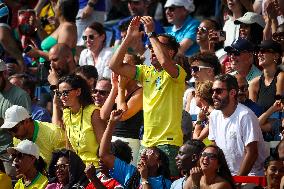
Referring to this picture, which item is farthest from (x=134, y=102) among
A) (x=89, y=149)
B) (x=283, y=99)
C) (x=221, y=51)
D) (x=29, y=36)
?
(x=29, y=36)

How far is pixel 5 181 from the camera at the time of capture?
1338 centimetres

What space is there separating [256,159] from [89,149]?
6.98 ft

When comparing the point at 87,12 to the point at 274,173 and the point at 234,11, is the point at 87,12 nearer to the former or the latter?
the point at 234,11

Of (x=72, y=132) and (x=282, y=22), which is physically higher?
(x=282, y=22)

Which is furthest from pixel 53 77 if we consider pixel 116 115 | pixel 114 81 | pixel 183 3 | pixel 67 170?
pixel 116 115

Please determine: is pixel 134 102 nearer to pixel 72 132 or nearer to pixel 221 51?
pixel 72 132

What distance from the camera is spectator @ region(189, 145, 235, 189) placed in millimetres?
11094

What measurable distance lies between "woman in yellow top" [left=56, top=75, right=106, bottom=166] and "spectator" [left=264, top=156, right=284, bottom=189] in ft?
7.51

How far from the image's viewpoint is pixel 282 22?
1538 cm

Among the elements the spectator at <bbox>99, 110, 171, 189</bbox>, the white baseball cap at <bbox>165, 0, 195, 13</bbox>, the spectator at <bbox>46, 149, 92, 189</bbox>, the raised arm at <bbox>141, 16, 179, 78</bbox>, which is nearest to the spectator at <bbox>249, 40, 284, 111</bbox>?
the raised arm at <bbox>141, 16, 179, 78</bbox>

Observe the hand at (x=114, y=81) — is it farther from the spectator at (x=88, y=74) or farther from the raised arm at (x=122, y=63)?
the spectator at (x=88, y=74)

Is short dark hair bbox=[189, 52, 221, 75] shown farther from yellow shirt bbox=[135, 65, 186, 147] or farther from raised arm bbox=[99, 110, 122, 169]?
raised arm bbox=[99, 110, 122, 169]

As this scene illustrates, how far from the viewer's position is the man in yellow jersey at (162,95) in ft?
40.7

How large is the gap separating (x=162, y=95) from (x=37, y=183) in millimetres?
1916
